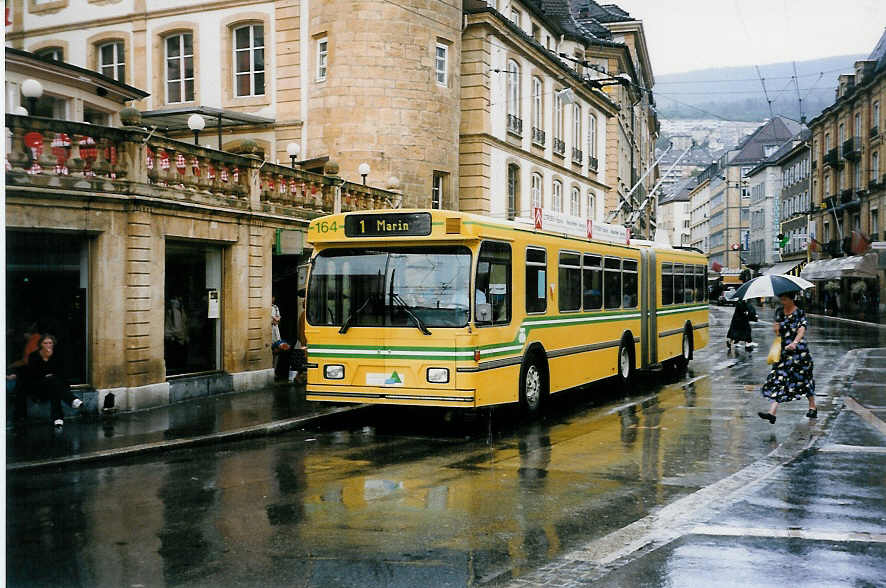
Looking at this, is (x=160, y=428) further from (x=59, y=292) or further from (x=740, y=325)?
(x=740, y=325)

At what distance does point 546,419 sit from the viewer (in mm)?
14188

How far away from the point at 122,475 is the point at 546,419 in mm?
6497

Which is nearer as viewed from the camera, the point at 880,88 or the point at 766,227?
the point at 880,88

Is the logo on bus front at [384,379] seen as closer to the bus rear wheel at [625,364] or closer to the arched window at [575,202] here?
the bus rear wheel at [625,364]

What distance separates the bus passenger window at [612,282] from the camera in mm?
17148

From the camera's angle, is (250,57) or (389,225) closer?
(389,225)

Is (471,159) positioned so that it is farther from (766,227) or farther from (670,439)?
(766,227)

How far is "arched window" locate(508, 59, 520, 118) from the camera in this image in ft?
111

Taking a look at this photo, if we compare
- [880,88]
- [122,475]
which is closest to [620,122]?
[880,88]

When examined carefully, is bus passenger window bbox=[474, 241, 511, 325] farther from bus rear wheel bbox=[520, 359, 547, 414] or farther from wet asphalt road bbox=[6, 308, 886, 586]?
wet asphalt road bbox=[6, 308, 886, 586]

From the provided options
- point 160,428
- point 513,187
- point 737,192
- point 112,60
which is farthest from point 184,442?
point 737,192

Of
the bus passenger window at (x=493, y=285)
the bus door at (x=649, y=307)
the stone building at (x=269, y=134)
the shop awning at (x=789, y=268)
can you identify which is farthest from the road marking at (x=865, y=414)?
the shop awning at (x=789, y=268)

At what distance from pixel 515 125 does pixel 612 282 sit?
18036 millimetres

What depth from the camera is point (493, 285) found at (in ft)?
41.8
